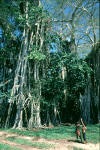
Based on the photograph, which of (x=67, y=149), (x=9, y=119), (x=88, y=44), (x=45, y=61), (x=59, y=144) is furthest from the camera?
(x=88, y=44)

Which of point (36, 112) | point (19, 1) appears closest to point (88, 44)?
point (19, 1)

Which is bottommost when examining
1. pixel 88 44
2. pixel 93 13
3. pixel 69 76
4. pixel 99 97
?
pixel 99 97

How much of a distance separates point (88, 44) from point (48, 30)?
3298 millimetres

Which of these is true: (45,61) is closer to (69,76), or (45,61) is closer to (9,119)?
(69,76)

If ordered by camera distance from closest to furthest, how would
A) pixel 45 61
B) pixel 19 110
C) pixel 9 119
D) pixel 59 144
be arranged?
pixel 59 144 < pixel 19 110 < pixel 9 119 < pixel 45 61

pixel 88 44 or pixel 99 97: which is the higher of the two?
pixel 88 44

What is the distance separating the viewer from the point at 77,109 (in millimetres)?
12148

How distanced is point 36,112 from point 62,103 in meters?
3.11

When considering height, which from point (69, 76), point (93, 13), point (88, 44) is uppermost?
point (93, 13)

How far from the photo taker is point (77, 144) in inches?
206

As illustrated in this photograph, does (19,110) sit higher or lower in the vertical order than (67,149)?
higher

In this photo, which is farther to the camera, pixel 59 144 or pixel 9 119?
pixel 9 119

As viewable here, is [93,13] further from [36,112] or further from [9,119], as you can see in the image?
[9,119]

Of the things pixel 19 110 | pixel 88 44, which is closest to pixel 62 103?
pixel 19 110
